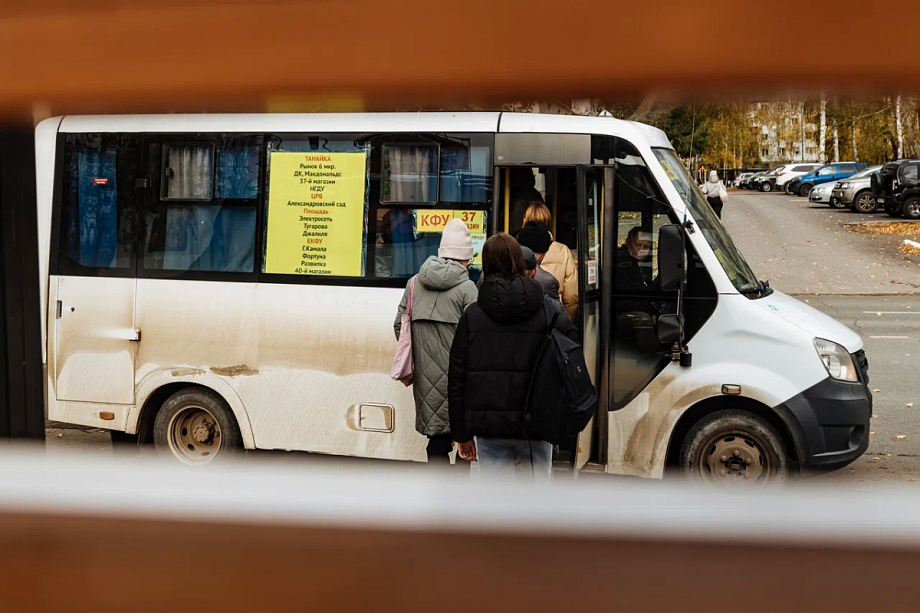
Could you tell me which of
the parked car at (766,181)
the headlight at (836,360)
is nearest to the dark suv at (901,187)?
the parked car at (766,181)

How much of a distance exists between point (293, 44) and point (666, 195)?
6.00 metres

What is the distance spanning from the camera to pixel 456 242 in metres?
5.70

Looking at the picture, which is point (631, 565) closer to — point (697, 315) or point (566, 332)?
point (566, 332)

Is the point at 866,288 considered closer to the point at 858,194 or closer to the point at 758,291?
the point at 758,291

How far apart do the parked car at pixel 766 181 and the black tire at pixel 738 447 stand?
173 feet

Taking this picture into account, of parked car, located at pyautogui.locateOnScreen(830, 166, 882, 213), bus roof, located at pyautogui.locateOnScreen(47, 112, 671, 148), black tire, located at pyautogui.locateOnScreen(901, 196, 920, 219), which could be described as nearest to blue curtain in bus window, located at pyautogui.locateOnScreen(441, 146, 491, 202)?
bus roof, located at pyautogui.locateOnScreen(47, 112, 671, 148)

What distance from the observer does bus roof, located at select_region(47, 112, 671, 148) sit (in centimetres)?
643

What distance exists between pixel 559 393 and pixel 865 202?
109 ft

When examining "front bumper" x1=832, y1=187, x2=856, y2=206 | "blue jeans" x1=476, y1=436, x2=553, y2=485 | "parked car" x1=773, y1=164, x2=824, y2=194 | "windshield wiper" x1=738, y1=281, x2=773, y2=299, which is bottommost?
"blue jeans" x1=476, y1=436, x2=553, y2=485

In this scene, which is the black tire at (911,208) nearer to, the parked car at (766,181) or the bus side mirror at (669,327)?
the parked car at (766,181)

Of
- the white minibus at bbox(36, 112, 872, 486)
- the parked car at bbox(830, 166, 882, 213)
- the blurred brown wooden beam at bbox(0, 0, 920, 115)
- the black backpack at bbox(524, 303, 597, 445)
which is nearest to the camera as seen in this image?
the blurred brown wooden beam at bbox(0, 0, 920, 115)

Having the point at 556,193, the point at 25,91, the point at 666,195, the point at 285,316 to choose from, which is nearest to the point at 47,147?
the point at 285,316

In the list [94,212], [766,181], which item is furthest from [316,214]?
[766,181]

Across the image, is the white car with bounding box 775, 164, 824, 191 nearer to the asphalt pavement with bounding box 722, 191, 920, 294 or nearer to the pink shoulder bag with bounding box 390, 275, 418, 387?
the asphalt pavement with bounding box 722, 191, 920, 294
